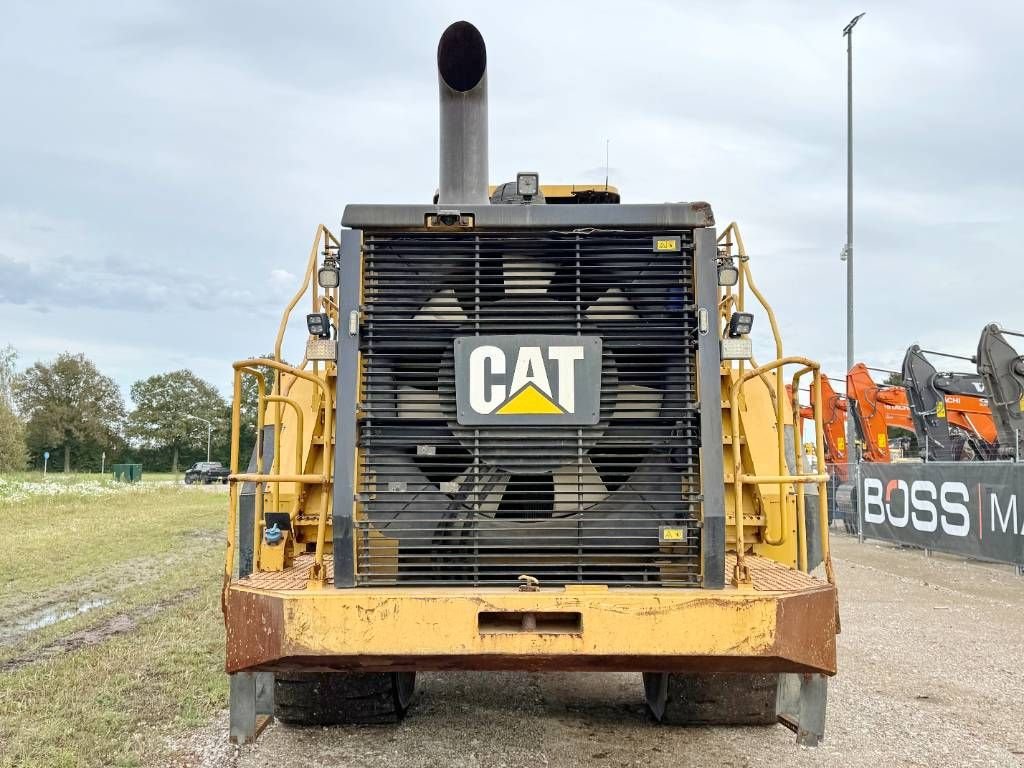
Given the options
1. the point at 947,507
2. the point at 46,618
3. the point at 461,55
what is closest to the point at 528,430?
the point at 461,55

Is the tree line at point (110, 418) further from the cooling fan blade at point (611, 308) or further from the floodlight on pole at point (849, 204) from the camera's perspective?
the cooling fan blade at point (611, 308)

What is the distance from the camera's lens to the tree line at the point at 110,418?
7500cm

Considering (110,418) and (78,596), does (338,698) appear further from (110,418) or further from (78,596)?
(110,418)

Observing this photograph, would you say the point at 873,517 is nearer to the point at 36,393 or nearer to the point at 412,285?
the point at 412,285

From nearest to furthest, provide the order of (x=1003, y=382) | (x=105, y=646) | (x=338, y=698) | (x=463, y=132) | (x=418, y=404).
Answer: (x=418, y=404)
(x=463, y=132)
(x=338, y=698)
(x=105, y=646)
(x=1003, y=382)

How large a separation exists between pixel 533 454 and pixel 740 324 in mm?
1084

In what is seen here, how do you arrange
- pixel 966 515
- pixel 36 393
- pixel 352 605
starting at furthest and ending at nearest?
pixel 36 393
pixel 966 515
pixel 352 605

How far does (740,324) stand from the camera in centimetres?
399

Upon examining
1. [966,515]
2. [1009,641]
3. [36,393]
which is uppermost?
[36,393]

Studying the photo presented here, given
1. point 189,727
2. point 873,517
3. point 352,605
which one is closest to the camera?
point 352,605

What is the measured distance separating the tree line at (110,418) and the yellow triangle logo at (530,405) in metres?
69.5

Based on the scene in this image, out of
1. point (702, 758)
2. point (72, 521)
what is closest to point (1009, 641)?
point (702, 758)

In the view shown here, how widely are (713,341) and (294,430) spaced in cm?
221

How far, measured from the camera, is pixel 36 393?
75562 millimetres
